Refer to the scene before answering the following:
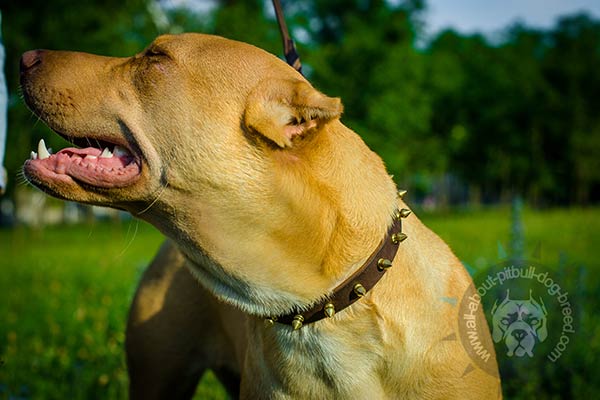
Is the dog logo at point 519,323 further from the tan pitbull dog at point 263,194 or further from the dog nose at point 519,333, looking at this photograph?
the tan pitbull dog at point 263,194

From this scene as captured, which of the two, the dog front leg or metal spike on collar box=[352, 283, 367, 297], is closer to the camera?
metal spike on collar box=[352, 283, 367, 297]

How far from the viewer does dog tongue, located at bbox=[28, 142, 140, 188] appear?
2.78 m

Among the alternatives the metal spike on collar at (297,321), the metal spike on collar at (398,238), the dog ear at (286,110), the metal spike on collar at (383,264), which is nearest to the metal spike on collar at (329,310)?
the metal spike on collar at (297,321)

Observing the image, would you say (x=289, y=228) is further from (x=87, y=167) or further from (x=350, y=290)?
(x=87, y=167)

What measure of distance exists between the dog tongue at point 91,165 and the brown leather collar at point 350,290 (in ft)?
2.95

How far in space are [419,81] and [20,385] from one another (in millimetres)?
31861

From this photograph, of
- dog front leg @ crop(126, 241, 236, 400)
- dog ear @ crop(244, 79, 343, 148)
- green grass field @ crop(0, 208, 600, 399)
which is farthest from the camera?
green grass field @ crop(0, 208, 600, 399)

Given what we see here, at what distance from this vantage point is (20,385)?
521 cm

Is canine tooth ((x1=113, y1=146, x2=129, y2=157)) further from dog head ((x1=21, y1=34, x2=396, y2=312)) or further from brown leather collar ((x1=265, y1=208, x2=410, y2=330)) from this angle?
brown leather collar ((x1=265, y1=208, x2=410, y2=330))

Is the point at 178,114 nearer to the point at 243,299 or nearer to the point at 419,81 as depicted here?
the point at 243,299

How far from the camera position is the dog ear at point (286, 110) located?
2578mm

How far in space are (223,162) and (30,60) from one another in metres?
1.07

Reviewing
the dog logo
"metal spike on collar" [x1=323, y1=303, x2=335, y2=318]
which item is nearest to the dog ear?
"metal spike on collar" [x1=323, y1=303, x2=335, y2=318]

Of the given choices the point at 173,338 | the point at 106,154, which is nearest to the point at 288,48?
the point at 106,154
